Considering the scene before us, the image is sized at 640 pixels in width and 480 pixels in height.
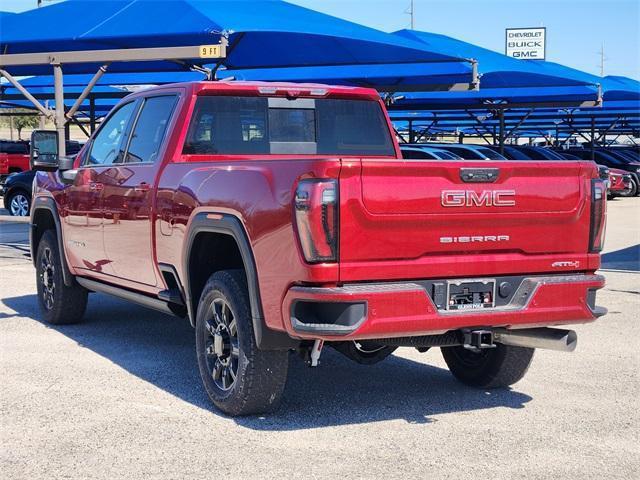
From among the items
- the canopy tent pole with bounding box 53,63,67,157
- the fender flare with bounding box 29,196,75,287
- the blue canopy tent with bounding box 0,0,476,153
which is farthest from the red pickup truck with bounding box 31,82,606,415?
the canopy tent pole with bounding box 53,63,67,157

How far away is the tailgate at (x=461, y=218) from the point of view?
16.2 ft

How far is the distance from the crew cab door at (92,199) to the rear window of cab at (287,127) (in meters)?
0.98

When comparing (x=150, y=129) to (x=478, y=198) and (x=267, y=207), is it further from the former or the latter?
(x=478, y=198)

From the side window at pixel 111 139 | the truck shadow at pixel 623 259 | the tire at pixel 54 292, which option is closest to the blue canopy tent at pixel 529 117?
the truck shadow at pixel 623 259

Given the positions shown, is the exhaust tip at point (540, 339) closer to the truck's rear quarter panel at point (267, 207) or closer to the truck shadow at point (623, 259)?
the truck's rear quarter panel at point (267, 207)

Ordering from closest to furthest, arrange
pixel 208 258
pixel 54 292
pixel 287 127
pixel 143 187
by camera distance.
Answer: pixel 208 258 → pixel 143 187 → pixel 287 127 → pixel 54 292

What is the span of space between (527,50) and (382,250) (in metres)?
93.0

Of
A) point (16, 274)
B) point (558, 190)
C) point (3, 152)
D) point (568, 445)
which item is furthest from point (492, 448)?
point (3, 152)

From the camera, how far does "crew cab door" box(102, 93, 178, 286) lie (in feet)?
22.0

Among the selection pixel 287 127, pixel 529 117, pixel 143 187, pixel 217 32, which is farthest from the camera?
pixel 529 117

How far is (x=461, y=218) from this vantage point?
5.18m

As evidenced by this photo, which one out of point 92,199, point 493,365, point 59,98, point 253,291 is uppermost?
point 59,98

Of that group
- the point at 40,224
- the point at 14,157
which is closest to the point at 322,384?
the point at 40,224

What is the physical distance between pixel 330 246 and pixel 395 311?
48 centimetres
